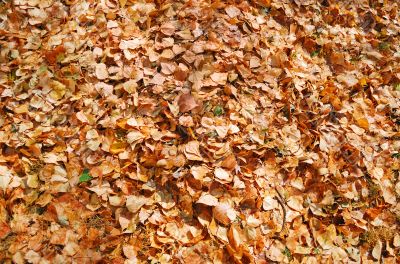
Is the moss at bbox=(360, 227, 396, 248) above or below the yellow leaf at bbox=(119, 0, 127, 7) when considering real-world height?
below

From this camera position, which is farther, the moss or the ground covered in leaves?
the moss

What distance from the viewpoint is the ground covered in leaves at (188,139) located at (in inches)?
89.8

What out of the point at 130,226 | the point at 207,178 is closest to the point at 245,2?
the point at 207,178

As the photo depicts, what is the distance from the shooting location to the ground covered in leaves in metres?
2.28

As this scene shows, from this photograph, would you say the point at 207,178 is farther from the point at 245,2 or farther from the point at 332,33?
the point at 332,33

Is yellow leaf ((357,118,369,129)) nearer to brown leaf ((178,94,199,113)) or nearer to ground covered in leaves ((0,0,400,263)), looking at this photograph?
ground covered in leaves ((0,0,400,263))

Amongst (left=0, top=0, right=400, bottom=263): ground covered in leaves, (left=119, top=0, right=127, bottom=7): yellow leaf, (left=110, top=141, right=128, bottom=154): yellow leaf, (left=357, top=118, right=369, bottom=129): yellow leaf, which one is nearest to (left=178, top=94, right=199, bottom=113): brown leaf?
(left=0, top=0, right=400, bottom=263): ground covered in leaves

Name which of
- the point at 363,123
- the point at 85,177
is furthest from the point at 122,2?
the point at 363,123

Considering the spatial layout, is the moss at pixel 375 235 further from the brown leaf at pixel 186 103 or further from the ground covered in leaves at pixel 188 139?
the brown leaf at pixel 186 103

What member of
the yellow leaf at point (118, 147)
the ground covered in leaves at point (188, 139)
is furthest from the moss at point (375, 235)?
the yellow leaf at point (118, 147)

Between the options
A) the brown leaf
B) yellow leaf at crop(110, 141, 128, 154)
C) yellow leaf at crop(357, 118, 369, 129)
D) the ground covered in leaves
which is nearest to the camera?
the ground covered in leaves

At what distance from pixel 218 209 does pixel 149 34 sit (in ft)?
4.51

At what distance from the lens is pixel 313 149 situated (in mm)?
2711

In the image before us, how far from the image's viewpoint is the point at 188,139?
2508mm
